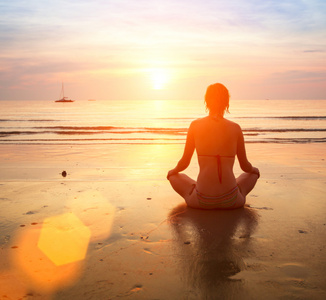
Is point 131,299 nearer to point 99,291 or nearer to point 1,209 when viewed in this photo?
point 99,291

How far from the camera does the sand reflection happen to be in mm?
2914

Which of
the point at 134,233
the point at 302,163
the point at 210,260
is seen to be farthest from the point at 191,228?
the point at 302,163

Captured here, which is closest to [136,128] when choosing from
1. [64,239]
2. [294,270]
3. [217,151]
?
[217,151]

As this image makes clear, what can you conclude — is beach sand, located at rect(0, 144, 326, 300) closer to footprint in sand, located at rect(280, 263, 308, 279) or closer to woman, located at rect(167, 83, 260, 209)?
footprint in sand, located at rect(280, 263, 308, 279)

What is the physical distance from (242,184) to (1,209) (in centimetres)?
375

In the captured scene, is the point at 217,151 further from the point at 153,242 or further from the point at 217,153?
the point at 153,242

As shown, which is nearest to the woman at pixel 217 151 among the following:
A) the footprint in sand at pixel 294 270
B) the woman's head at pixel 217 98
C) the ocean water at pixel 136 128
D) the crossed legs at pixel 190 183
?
the woman's head at pixel 217 98

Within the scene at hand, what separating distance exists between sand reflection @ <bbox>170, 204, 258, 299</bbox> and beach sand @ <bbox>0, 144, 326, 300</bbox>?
0.01 metres

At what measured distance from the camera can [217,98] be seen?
4.80 m

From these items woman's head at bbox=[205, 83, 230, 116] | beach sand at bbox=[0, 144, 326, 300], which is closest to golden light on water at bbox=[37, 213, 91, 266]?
beach sand at bbox=[0, 144, 326, 300]

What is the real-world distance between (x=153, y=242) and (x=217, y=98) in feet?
7.09

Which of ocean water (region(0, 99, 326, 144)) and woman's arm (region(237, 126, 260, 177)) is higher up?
woman's arm (region(237, 126, 260, 177))

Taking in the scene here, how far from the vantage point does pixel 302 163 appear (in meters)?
9.95

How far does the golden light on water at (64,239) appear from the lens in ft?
11.7
